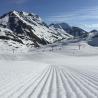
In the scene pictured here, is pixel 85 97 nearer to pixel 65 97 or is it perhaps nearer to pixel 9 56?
pixel 65 97

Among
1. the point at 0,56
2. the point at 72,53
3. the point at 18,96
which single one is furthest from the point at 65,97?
the point at 72,53

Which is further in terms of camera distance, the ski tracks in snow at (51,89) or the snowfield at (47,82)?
the snowfield at (47,82)

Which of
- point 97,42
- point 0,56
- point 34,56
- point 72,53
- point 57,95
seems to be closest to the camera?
point 57,95

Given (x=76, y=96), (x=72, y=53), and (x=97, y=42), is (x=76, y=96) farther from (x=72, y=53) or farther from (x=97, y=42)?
(x=97, y=42)

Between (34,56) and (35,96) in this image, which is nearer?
(35,96)

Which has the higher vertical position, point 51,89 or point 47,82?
point 51,89

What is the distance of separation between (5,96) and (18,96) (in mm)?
487

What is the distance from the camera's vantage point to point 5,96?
905cm

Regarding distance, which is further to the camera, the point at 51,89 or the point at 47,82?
the point at 47,82

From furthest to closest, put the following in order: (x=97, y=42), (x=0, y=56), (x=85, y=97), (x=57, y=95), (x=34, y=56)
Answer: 1. (x=97, y=42)
2. (x=34, y=56)
3. (x=0, y=56)
4. (x=57, y=95)
5. (x=85, y=97)

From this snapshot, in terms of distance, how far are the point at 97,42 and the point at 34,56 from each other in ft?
279

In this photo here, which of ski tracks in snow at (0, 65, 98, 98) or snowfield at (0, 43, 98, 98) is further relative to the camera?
snowfield at (0, 43, 98, 98)

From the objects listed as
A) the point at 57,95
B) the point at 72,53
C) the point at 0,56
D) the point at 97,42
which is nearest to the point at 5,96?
the point at 57,95

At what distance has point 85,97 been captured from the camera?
8.75m
